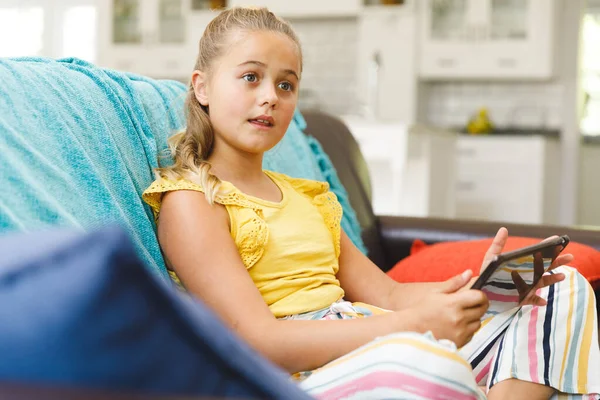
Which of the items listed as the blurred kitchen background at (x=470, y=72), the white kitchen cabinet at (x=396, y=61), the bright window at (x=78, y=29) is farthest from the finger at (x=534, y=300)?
the bright window at (x=78, y=29)

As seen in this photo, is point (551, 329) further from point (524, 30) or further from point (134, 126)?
point (524, 30)

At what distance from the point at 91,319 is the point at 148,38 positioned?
6717 mm

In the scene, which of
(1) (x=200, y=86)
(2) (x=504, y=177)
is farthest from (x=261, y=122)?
(2) (x=504, y=177)

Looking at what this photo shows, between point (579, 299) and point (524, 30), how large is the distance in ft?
16.3

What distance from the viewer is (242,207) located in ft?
A: 4.14

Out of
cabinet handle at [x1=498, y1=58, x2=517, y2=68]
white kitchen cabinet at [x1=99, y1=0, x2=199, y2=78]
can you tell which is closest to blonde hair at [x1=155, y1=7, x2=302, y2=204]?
cabinet handle at [x1=498, y1=58, x2=517, y2=68]

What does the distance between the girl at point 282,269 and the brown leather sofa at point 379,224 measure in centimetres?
62

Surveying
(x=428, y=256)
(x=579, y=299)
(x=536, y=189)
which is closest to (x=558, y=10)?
(x=536, y=189)

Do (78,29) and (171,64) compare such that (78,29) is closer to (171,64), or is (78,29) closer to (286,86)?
(171,64)

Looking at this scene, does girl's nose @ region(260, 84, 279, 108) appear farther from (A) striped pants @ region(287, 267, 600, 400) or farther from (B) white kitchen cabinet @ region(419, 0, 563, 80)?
(B) white kitchen cabinet @ region(419, 0, 563, 80)

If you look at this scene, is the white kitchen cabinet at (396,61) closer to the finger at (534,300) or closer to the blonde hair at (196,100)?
the blonde hair at (196,100)

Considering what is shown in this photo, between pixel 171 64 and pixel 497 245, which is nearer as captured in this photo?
pixel 497 245

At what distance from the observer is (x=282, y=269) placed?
1285 millimetres

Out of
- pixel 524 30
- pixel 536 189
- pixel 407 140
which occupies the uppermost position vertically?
pixel 524 30
